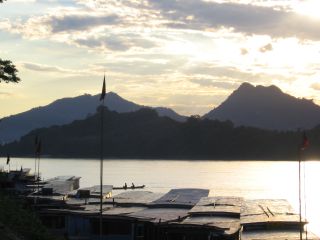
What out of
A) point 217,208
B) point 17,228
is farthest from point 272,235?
point 17,228

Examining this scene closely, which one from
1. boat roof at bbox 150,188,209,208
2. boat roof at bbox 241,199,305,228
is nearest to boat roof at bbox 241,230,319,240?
boat roof at bbox 241,199,305,228

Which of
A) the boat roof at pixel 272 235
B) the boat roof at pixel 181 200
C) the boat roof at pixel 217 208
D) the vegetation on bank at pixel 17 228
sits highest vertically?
the vegetation on bank at pixel 17 228

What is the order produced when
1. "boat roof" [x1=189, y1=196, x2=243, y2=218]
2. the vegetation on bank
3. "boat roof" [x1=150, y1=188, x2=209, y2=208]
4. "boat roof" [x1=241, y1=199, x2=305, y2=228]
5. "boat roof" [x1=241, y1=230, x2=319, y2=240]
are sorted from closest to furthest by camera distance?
the vegetation on bank, "boat roof" [x1=241, y1=230, x2=319, y2=240], "boat roof" [x1=241, y1=199, x2=305, y2=228], "boat roof" [x1=189, y1=196, x2=243, y2=218], "boat roof" [x1=150, y1=188, x2=209, y2=208]

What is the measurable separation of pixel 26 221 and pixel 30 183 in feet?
221

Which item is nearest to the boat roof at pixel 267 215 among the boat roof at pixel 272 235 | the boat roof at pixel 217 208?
the boat roof at pixel 217 208

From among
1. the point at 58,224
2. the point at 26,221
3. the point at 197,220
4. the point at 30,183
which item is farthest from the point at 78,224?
the point at 30,183

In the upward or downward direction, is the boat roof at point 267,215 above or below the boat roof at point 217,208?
below

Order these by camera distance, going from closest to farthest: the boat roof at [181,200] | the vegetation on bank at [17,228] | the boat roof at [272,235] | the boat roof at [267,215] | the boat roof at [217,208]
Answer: the vegetation on bank at [17,228] → the boat roof at [272,235] → the boat roof at [267,215] → the boat roof at [217,208] → the boat roof at [181,200]

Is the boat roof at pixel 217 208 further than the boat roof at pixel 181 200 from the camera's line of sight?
No

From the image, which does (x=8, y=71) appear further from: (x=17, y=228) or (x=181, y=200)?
(x=181, y=200)

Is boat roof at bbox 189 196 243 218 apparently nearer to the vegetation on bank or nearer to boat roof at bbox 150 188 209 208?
boat roof at bbox 150 188 209 208

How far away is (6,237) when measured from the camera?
29.7 metres

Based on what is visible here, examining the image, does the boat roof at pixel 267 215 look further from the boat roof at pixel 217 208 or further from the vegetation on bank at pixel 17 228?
the vegetation on bank at pixel 17 228

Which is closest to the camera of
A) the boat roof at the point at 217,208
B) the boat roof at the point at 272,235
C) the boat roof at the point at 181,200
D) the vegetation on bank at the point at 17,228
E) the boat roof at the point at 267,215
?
the vegetation on bank at the point at 17,228
